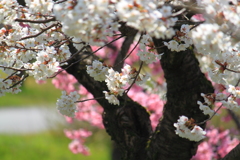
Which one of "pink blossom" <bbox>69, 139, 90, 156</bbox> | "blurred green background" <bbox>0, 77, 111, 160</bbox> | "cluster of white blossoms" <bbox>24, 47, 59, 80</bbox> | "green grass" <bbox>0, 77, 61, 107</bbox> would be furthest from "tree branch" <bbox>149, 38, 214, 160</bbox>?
"green grass" <bbox>0, 77, 61, 107</bbox>

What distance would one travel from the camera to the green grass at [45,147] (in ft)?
24.2

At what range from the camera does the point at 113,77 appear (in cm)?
227

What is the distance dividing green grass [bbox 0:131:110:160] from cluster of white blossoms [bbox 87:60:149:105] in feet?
17.4

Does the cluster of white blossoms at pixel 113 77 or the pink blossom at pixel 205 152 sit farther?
the pink blossom at pixel 205 152

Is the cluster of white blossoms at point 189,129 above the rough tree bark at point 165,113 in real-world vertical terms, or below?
above

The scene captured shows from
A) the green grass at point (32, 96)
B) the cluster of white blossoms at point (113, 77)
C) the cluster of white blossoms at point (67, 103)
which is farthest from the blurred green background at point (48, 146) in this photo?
the cluster of white blossoms at point (113, 77)

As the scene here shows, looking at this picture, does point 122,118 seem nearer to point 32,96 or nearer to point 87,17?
point 87,17

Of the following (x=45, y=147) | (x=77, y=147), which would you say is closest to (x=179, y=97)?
(x=77, y=147)

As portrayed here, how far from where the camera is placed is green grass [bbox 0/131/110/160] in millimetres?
7382

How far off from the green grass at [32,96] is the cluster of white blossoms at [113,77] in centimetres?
924

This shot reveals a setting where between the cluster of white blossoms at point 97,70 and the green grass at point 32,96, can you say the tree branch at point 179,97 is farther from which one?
the green grass at point 32,96

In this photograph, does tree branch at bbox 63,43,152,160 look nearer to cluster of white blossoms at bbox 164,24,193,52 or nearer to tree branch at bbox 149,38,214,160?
tree branch at bbox 149,38,214,160

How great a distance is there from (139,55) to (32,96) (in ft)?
39.8

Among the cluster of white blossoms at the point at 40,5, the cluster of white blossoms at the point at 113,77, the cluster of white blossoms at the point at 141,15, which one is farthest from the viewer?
the cluster of white blossoms at the point at 113,77
